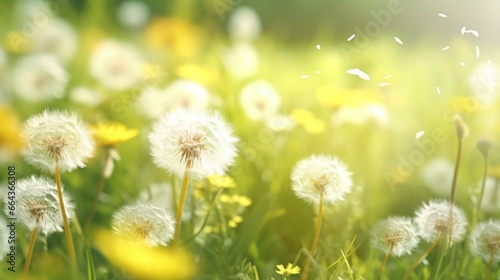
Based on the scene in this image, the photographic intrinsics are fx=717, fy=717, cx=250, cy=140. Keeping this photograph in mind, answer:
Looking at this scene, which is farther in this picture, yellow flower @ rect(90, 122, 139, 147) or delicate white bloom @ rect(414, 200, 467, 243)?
yellow flower @ rect(90, 122, 139, 147)

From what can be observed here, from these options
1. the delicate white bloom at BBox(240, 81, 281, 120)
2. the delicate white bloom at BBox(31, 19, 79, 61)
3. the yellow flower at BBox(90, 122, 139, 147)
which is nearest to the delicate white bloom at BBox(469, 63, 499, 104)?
the delicate white bloom at BBox(240, 81, 281, 120)

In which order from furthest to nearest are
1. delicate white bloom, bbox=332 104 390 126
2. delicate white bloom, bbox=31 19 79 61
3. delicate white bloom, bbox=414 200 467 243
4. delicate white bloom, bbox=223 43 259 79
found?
delicate white bloom, bbox=31 19 79 61 < delicate white bloom, bbox=223 43 259 79 < delicate white bloom, bbox=332 104 390 126 < delicate white bloom, bbox=414 200 467 243

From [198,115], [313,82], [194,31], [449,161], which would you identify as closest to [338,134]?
[449,161]

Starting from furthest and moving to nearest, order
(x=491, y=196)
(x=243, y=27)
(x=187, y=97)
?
(x=243, y=27) → (x=187, y=97) → (x=491, y=196)

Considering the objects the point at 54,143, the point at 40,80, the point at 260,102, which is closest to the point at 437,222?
the point at 54,143

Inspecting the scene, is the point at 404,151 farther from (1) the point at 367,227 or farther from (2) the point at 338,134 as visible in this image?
(1) the point at 367,227

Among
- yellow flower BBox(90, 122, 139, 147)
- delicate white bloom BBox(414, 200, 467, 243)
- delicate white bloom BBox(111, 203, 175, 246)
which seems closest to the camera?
delicate white bloom BBox(111, 203, 175, 246)

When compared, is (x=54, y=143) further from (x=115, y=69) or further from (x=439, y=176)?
(x=115, y=69)

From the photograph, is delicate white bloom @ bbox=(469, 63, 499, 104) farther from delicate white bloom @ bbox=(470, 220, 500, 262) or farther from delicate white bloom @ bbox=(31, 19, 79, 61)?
delicate white bloom @ bbox=(31, 19, 79, 61)
